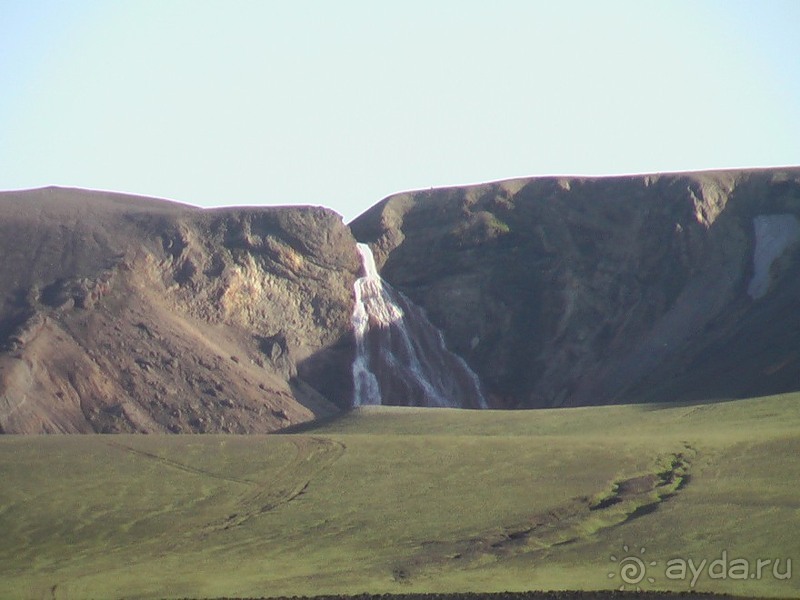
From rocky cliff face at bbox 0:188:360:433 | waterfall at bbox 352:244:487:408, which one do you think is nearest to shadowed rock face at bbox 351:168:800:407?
waterfall at bbox 352:244:487:408

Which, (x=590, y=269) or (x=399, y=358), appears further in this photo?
(x=590, y=269)

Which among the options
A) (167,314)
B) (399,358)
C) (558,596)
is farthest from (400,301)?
(558,596)

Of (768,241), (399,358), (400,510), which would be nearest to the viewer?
(400,510)

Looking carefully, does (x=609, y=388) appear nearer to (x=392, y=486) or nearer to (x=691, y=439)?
(x=691, y=439)

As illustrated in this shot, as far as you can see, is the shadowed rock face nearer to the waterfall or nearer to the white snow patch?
the white snow patch

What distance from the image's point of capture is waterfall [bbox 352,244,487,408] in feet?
305

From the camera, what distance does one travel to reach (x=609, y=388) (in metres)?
91.4

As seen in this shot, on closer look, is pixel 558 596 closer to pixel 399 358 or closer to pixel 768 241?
pixel 399 358

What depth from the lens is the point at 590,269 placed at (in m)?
99.9

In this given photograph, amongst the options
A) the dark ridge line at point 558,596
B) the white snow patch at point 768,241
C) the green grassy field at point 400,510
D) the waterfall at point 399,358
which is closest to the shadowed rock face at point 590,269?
the white snow patch at point 768,241

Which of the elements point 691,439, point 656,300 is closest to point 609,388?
point 656,300

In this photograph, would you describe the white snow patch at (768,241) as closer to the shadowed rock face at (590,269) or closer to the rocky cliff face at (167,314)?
the shadowed rock face at (590,269)

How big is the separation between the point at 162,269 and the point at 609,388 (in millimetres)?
29157

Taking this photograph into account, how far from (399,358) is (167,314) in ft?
54.5
